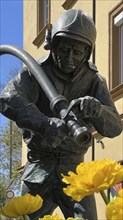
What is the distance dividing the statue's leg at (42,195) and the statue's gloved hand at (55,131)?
1.28ft

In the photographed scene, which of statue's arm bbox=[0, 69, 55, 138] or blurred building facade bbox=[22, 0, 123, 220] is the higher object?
blurred building facade bbox=[22, 0, 123, 220]

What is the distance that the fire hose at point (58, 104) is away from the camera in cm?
234

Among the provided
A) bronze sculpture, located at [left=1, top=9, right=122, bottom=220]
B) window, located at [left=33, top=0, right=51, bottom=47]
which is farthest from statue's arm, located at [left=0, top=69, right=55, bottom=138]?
window, located at [left=33, top=0, right=51, bottom=47]

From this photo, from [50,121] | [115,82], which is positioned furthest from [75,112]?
[115,82]

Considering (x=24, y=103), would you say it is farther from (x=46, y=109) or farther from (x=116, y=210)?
(x=116, y=210)

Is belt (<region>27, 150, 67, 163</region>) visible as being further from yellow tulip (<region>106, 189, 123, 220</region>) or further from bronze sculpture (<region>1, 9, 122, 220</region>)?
yellow tulip (<region>106, 189, 123, 220</region>)

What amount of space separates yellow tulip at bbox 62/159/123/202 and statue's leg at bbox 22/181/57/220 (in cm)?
157

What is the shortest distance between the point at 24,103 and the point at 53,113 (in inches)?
8.1

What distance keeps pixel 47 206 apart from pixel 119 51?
1003 cm

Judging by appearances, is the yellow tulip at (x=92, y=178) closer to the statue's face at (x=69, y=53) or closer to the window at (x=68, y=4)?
the statue's face at (x=69, y=53)

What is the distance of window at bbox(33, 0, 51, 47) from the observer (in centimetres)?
1653

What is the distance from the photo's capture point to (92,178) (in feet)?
4.27

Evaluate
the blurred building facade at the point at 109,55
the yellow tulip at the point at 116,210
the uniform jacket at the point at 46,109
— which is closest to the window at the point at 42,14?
the blurred building facade at the point at 109,55

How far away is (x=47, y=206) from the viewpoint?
293 cm
